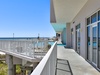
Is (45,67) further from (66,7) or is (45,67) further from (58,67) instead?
(66,7)

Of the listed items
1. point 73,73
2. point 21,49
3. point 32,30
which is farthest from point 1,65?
point 32,30

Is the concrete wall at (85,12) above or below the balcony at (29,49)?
above

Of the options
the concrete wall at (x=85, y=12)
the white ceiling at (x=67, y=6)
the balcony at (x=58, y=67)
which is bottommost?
the balcony at (x=58, y=67)

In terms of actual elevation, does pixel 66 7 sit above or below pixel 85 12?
above

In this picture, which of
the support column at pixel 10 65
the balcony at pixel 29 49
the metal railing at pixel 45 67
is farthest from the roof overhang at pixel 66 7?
the support column at pixel 10 65

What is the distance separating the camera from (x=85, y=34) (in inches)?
299

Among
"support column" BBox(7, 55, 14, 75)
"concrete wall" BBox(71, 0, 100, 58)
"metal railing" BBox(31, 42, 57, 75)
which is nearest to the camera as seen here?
"metal railing" BBox(31, 42, 57, 75)

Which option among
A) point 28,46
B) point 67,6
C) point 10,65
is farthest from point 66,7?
point 10,65

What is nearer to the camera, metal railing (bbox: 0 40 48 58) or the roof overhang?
the roof overhang

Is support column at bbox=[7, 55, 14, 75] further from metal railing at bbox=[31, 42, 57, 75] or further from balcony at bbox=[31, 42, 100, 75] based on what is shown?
metal railing at bbox=[31, 42, 57, 75]

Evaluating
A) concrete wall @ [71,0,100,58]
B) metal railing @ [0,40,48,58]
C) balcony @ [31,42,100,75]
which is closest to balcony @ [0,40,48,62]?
metal railing @ [0,40,48,58]

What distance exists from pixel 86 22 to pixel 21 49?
522 centimetres

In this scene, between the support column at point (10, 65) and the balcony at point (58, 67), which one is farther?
the support column at point (10, 65)

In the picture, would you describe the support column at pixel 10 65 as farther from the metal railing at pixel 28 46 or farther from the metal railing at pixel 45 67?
the metal railing at pixel 45 67
